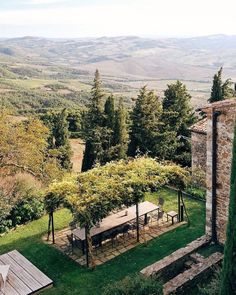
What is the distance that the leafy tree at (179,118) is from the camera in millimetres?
29016

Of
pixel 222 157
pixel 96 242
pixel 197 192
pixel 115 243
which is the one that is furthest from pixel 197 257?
pixel 197 192

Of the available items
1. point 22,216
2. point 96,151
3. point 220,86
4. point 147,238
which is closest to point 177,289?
point 147,238

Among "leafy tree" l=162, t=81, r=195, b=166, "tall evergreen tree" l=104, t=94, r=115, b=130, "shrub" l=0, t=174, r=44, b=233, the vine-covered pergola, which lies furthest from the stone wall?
"shrub" l=0, t=174, r=44, b=233

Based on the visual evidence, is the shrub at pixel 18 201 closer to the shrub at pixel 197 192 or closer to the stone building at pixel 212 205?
the stone building at pixel 212 205

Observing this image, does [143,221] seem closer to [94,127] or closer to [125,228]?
[125,228]

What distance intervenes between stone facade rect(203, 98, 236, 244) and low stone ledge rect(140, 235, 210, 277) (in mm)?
696

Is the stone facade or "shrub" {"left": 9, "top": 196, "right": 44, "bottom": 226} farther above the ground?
the stone facade

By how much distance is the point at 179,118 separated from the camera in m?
30.6

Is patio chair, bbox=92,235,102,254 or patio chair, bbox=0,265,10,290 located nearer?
patio chair, bbox=0,265,10,290

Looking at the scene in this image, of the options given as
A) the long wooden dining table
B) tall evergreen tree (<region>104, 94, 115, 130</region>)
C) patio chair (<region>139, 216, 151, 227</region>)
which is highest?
tall evergreen tree (<region>104, 94, 115, 130</region>)

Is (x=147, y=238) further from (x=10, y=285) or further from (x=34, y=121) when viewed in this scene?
(x=34, y=121)

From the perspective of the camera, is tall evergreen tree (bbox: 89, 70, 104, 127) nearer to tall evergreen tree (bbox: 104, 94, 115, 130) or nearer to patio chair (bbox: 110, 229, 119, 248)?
tall evergreen tree (bbox: 104, 94, 115, 130)

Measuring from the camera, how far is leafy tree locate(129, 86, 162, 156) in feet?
90.8

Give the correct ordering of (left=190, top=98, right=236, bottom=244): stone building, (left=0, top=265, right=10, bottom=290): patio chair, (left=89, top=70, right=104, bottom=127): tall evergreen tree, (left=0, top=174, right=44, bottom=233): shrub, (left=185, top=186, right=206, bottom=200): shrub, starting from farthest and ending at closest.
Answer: (left=89, top=70, right=104, bottom=127): tall evergreen tree
(left=185, top=186, right=206, bottom=200): shrub
(left=0, top=174, right=44, bottom=233): shrub
(left=190, top=98, right=236, bottom=244): stone building
(left=0, top=265, right=10, bottom=290): patio chair
